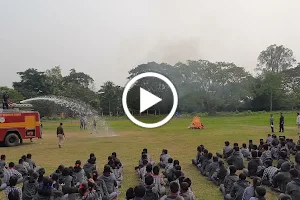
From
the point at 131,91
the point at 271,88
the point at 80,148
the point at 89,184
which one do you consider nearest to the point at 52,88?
the point at 131,91

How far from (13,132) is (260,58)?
8471cm

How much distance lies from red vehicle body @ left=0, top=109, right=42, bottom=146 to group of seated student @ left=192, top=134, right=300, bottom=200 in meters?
14.2

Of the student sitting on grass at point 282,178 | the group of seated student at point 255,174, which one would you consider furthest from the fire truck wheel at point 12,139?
the student sitting on grass at point 282,178

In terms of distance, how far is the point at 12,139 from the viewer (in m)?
24.0

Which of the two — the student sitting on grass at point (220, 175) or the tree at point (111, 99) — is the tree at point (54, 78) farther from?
the student sitting on grass at point (220, 175)

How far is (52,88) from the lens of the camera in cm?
7869

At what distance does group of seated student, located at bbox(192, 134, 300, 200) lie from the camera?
8.47 m

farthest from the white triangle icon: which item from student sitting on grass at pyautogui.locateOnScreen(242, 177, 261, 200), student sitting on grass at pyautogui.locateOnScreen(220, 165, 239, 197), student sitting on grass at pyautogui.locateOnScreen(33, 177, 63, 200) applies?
student sitting on grass at pyautogui.locateOnScreen(242, 177, 261, 200)

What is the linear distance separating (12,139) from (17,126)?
1.00m

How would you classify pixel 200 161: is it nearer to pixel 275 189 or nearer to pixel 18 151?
pixel 275 189

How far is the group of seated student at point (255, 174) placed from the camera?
8.47m

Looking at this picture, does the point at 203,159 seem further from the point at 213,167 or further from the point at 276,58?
the point at 276,58

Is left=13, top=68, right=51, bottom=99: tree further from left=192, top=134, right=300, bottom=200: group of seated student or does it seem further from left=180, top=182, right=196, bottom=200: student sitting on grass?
left=180, top=182, right=196, bottom=200: student sitting on grass

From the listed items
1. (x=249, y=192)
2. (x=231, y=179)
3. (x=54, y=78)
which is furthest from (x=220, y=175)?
(x=54, y=78)
